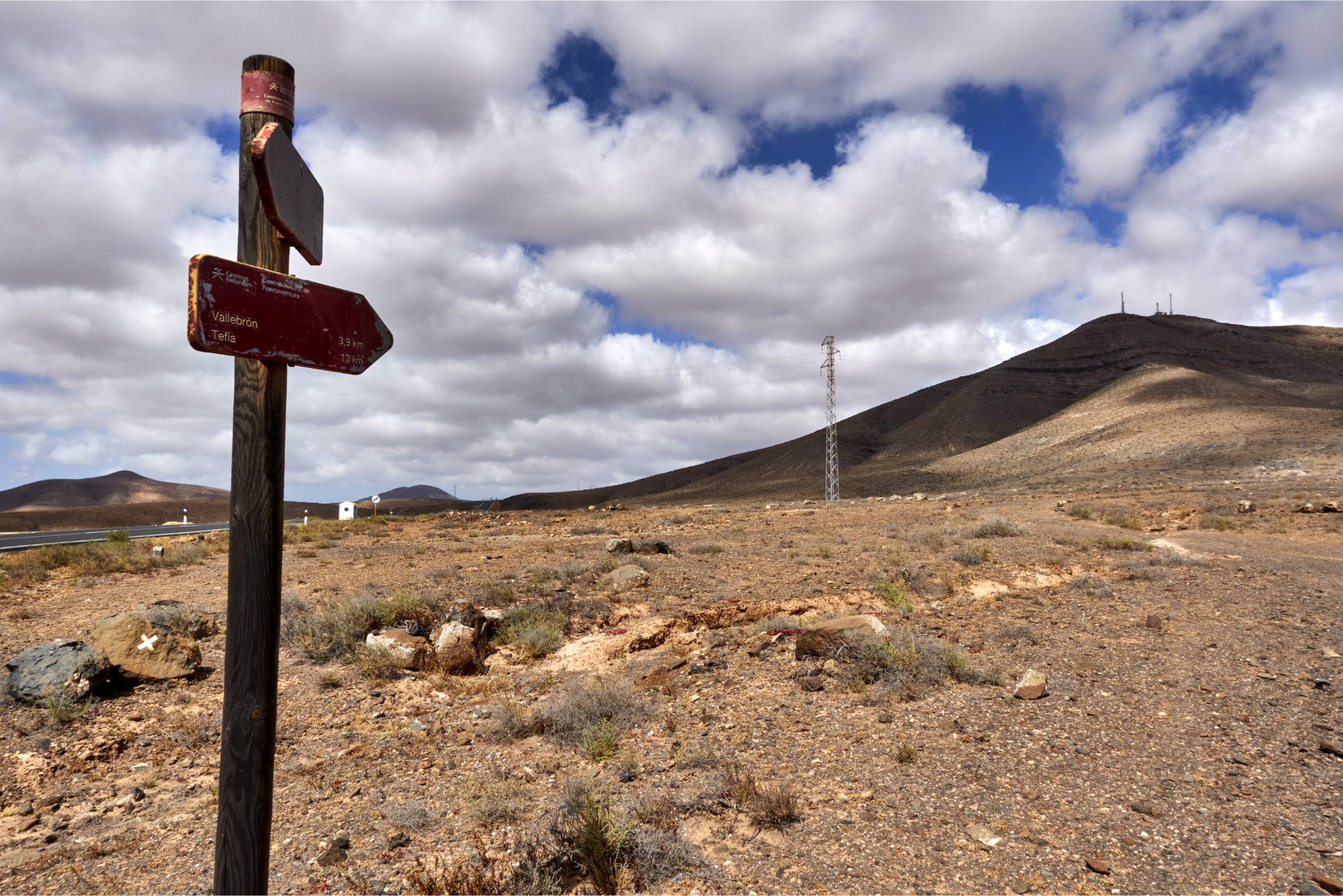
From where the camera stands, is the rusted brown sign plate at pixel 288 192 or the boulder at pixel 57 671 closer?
the rusted brown sign plate at pixel 288 192

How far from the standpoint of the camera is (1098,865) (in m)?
4.16

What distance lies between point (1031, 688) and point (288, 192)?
7309mm

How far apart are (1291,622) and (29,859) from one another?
1337 cm

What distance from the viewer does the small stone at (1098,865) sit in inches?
162

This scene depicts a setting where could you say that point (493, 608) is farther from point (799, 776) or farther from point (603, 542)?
point (603, 542)

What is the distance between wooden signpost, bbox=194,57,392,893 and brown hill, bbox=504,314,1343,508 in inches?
1796

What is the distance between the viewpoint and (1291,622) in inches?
353

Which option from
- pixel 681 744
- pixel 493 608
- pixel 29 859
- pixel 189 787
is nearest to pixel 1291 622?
pixel 681 744

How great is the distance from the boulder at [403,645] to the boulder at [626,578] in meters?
4.40

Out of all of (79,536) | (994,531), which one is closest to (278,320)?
(994,531)

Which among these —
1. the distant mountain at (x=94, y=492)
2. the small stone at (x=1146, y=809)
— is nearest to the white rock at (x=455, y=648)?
the small stone at (x=1146, y=809)

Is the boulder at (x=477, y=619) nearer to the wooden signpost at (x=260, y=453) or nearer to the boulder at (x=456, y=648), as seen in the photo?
the boulder at (x=456, y=648)

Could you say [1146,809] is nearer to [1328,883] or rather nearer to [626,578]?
[1328,883]

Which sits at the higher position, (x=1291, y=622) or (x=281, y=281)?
(x=281, y=281)
